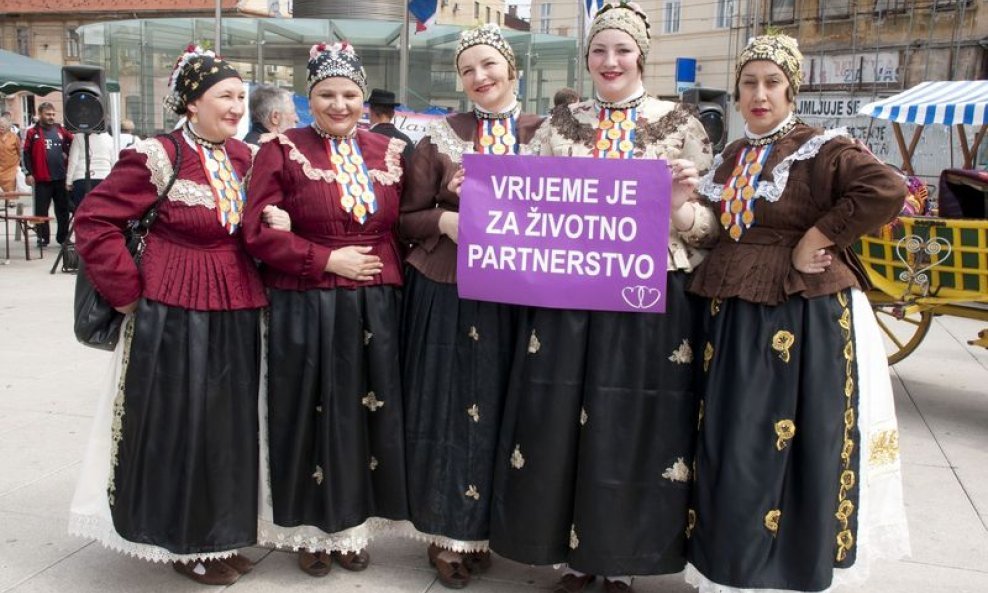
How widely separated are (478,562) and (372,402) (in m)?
0.74

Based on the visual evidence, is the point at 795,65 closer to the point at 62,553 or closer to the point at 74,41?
the point at 62,553

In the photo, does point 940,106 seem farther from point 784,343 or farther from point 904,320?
point 784,343

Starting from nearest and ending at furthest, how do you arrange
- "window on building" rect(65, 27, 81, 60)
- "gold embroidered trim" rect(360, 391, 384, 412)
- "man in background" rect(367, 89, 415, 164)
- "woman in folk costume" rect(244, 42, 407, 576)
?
"woman in folk costume" rect(244, 42, 407, 576) < "gold embroidered trim" rect(360, 391, 384, 412) < "man in background" rect(367, 89, 415, 164) < "window on building" rect(65, 27, 81, 60)

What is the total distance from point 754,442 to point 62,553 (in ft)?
8.70

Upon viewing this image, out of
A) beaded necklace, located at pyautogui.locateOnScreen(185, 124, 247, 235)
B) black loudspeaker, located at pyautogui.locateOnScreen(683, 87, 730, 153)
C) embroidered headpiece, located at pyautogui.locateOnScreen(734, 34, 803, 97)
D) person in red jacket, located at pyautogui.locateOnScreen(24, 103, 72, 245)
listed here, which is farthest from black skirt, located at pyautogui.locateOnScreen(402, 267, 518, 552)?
person in red jacket, located at pyautogui.locateOnScreen(24, 103, 72, 245)

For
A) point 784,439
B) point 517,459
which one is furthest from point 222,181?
point 784,439

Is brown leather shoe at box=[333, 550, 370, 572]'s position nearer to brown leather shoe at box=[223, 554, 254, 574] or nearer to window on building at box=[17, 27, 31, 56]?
brown leather shoe at box=[223, 554, 254, 574]

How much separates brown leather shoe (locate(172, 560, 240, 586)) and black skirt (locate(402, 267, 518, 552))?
706 mm

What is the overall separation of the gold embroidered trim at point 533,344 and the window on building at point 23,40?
47.6 metres

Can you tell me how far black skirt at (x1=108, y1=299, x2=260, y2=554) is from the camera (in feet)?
10.2

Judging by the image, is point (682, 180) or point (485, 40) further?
point (485, 40)

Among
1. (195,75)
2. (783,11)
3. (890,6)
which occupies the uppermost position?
(783,11)

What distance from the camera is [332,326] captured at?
127 inches

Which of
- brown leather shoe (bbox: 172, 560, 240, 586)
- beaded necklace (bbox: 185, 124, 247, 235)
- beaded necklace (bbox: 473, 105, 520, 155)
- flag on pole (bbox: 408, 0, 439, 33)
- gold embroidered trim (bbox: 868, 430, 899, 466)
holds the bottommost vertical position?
brown leather shoe (bbox: 172, 560, 240, 586)
